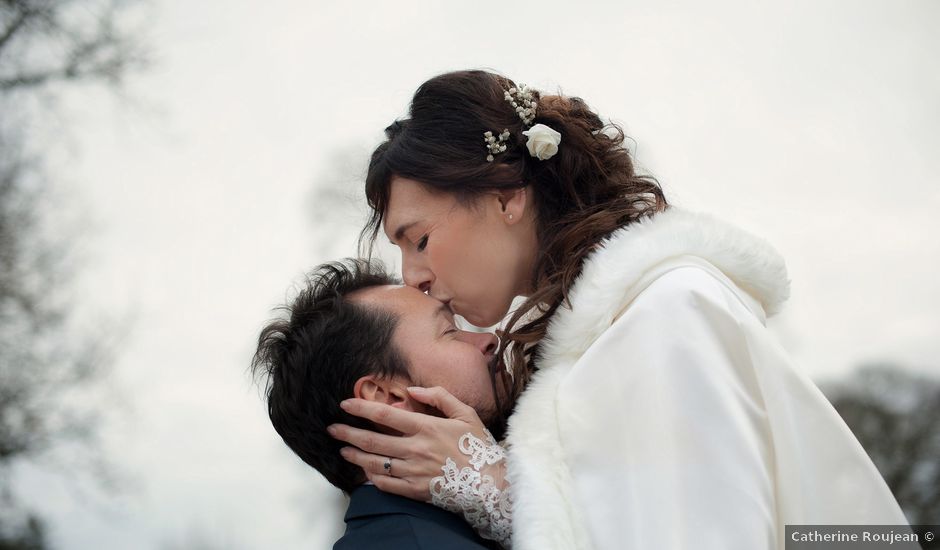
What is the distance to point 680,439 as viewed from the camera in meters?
2.35

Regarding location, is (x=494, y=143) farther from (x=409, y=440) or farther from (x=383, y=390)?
(x=409, y=440)

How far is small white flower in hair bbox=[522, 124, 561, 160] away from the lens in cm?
325

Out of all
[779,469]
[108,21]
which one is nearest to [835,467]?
[779,469]

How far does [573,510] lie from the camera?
2443 mm

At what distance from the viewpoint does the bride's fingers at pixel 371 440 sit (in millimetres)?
2775

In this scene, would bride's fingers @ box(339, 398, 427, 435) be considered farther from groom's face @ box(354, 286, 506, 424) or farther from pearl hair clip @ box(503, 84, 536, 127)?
pearl hair clip @ box(503, 84, 536, 127)

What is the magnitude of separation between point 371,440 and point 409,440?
0.14 metres

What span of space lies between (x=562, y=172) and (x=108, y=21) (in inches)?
222

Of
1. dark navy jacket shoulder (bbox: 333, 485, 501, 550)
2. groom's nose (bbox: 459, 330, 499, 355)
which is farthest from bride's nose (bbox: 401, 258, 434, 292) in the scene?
dark navy jacket shoulder (bbox: 333, 485, 501, 550)

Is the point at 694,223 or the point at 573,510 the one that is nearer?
the point at 573,510

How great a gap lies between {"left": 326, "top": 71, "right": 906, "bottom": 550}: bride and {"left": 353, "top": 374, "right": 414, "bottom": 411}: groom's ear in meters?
0.11

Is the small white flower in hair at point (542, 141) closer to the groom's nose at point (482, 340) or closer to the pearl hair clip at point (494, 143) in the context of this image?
the pearl hair clip at point (494, 143)

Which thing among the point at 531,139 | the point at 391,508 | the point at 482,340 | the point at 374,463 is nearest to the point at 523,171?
the point at 531,139

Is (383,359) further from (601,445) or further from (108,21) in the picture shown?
(108,21)
